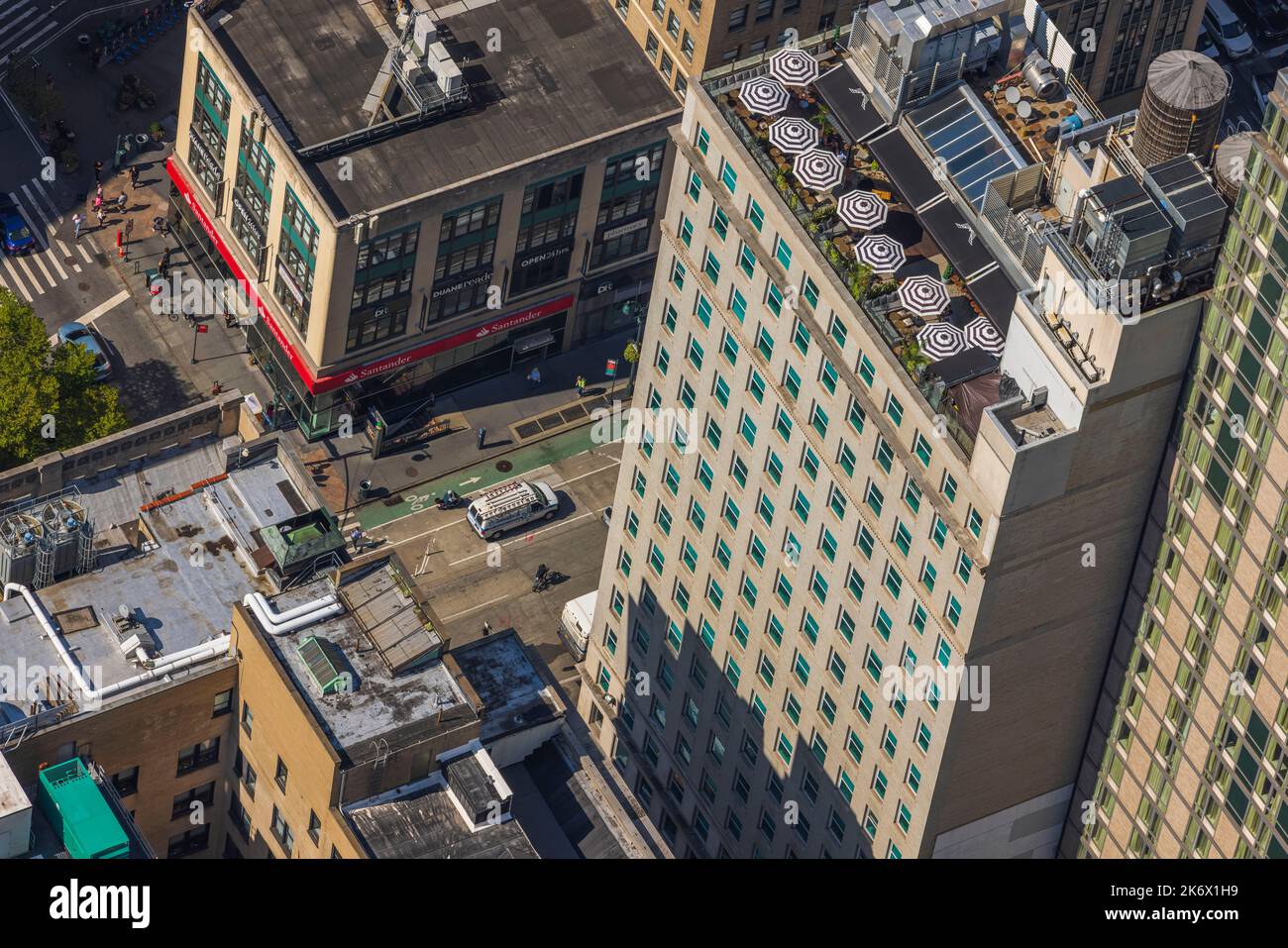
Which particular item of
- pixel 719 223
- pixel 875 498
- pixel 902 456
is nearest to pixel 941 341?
pixel 902 456

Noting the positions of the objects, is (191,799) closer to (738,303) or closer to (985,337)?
(738,303)

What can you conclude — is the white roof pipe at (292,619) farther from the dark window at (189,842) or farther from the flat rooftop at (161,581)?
the dark window at (189,842)

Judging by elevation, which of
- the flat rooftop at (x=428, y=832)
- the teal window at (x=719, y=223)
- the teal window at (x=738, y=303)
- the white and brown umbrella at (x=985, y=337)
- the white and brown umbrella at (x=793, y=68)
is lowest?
the flat rooftop at (x=428, y=832)

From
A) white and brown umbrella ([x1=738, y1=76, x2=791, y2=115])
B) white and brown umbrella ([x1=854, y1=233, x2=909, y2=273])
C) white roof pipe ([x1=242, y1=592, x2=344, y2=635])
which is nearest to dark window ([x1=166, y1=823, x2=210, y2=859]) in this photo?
white roof pipe ([x1=242, y1=592, x2=344, y2=635])

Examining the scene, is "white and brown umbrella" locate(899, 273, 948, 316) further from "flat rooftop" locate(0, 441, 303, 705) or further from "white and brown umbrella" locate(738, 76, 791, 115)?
"flat rooftop" locate(0, 441, 303, 705)

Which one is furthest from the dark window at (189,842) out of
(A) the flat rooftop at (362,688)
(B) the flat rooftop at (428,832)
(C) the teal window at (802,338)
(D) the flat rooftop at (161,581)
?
(C) the teal window at (802,338)

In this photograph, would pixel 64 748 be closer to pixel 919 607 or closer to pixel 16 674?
pixel 16 674
